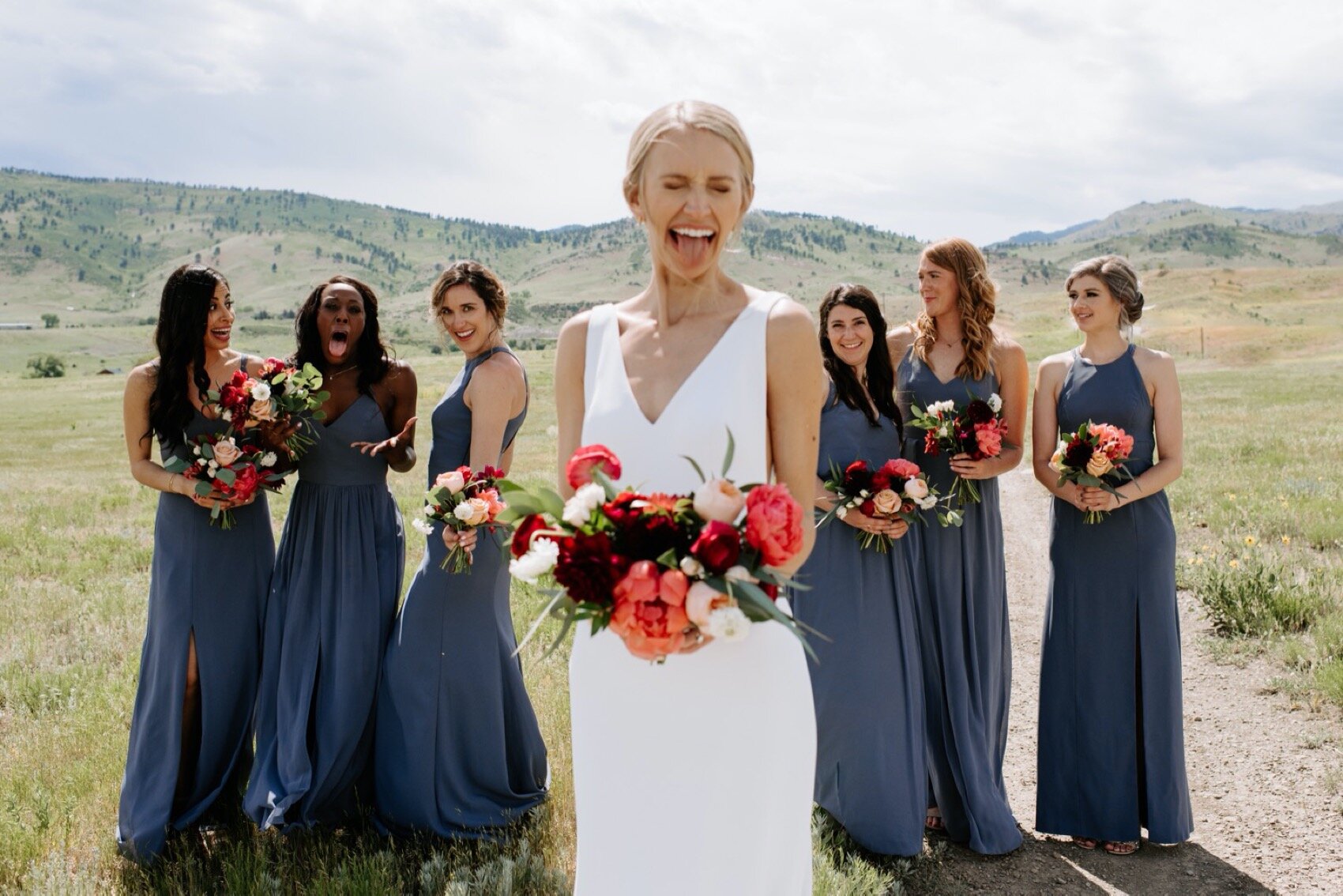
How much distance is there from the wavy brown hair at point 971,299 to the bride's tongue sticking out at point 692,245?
3296mm

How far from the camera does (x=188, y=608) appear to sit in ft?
18.2

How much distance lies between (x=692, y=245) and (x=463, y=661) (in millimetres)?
3621

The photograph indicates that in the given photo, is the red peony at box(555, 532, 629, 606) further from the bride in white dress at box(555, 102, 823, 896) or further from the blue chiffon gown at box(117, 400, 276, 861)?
the blue chiffon gown at box(117, 400, 276, 861)

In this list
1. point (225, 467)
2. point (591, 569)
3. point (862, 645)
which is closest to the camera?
point (591, 569)

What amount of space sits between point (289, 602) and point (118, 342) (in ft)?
458

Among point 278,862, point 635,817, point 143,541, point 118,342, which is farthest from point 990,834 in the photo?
point 118,342

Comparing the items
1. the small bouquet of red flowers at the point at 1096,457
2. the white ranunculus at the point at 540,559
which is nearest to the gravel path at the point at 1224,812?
the small bouquet of red flowers at the point at 1096,457

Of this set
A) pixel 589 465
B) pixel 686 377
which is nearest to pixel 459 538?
pixel 686 377

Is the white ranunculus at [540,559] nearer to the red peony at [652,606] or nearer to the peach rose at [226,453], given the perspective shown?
the red peony at [652,606]

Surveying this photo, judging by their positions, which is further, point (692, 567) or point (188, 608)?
point (188, 608)

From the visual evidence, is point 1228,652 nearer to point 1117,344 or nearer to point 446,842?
point 1117,344

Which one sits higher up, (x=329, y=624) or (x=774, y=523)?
(x=774, y=523)

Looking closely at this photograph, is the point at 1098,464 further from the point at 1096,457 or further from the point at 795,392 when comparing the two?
the point at 795,392

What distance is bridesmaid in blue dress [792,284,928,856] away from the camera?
18.1 feet
